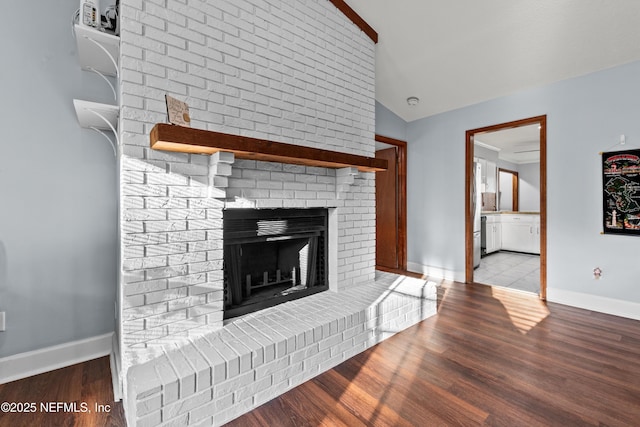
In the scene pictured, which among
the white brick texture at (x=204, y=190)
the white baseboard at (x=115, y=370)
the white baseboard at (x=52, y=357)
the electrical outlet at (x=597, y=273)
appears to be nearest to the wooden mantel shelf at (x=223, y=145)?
the white brick texture at (x=204, y=190)

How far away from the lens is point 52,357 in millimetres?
1933

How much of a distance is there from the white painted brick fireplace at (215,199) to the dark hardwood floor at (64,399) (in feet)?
0.77

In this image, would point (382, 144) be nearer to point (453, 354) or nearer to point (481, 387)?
point (453, 354)

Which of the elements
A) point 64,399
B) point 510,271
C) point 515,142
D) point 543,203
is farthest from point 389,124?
point 64,399

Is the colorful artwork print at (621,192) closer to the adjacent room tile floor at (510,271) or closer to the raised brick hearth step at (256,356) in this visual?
the adjacent room tile floor at (510,271)

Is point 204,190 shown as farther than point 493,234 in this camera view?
No

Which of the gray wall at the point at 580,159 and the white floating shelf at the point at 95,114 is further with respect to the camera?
the gray wall at the point at 580,159

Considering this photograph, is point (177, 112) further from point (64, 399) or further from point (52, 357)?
point (52, 357)

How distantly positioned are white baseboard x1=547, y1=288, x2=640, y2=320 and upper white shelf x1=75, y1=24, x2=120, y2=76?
4.31 m

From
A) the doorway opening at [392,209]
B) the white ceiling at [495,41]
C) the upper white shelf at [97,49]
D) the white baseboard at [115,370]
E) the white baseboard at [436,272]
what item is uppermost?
the white ceiling at [495,41]

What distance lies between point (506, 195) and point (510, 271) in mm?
3967

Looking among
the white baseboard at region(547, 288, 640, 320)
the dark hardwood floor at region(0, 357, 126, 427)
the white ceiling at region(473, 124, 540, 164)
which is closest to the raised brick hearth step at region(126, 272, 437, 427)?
the dark hardwood floor at region(0, 357, 126, 427)

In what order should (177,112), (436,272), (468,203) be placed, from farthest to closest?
1. (436,272)
2. (468,203)
3. (177,112)

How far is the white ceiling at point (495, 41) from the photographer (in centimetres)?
240
